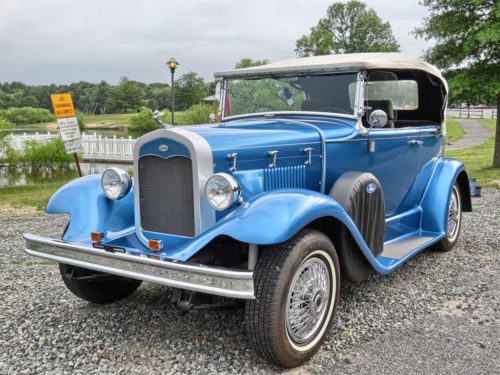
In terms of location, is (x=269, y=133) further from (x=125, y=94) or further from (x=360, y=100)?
(x=125, y=94)

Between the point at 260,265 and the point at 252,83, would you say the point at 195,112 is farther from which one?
the point at 260,265

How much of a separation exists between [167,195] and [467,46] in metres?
10.5

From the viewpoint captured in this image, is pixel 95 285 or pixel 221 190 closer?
pixel 221 190

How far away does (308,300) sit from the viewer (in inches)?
127

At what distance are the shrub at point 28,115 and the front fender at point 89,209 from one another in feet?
75.7

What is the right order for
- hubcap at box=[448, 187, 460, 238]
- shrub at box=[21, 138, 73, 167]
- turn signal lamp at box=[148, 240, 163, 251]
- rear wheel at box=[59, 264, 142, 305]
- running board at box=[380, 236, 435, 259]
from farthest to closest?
shrub at box=[21, 138, 73, 167] → hubcap at box=[448, 187, 460, 238] → running board at box=[380, 236, 435, 259] → rear wheel at box=[59, 264, 142, 305] → turn signal lamp at box=[148, 240, 163, 251]

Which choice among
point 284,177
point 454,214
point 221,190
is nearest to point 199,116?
point 454,214

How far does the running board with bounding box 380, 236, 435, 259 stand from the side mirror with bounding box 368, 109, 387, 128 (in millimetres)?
1172

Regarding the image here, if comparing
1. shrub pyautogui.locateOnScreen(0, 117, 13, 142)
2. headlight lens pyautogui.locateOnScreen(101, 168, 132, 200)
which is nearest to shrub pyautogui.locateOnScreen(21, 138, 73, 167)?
shrub pyautogui.locateOnScreen(0, 117, 13, 142)

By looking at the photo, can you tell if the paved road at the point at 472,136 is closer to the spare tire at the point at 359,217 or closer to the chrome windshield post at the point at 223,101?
the chrome windshield post at the point at 223,101

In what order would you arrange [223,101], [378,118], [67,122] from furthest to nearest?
[67,122] → [223,101] → [378,118]

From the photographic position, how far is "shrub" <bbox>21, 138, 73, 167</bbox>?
1736 centimetres

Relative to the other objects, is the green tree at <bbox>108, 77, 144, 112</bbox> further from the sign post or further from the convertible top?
the convertible top

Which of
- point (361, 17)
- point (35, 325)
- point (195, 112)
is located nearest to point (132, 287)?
point (35, 325)
